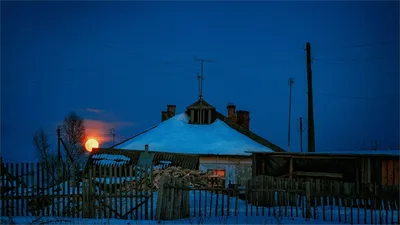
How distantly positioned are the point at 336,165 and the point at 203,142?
15699 millimetres

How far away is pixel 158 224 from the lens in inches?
484

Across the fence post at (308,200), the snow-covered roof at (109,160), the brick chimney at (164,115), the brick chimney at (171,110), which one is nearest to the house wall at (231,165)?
the snow-covered roof at (109,160)

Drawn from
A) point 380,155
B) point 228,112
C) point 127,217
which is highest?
point 228,112

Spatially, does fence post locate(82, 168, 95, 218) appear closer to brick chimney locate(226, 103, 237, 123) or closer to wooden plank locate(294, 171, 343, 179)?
wooden plank locate(294, 171, 343, 179)

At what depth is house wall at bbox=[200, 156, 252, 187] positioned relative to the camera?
33062mm

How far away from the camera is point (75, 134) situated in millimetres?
50625

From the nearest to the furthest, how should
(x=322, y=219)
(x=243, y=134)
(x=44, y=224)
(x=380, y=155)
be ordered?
1. (x=44, y=224)
2. (x=322, y=219)
3. (x=380, y=155)
4. (x=243, y=134)

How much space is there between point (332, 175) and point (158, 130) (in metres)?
20.1

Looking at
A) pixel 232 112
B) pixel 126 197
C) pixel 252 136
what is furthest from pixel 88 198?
pixel 232 112

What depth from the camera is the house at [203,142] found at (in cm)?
3275

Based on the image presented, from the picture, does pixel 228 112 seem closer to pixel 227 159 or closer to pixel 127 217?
pixel 227 159

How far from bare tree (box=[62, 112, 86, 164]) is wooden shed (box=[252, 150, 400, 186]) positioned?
30.2 metres

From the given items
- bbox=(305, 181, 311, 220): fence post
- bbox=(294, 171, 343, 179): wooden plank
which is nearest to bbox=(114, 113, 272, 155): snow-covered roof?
bbox=(294, 171, 343, 179): wooden plank

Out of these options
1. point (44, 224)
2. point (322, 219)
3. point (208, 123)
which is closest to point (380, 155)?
point (322, 219)
